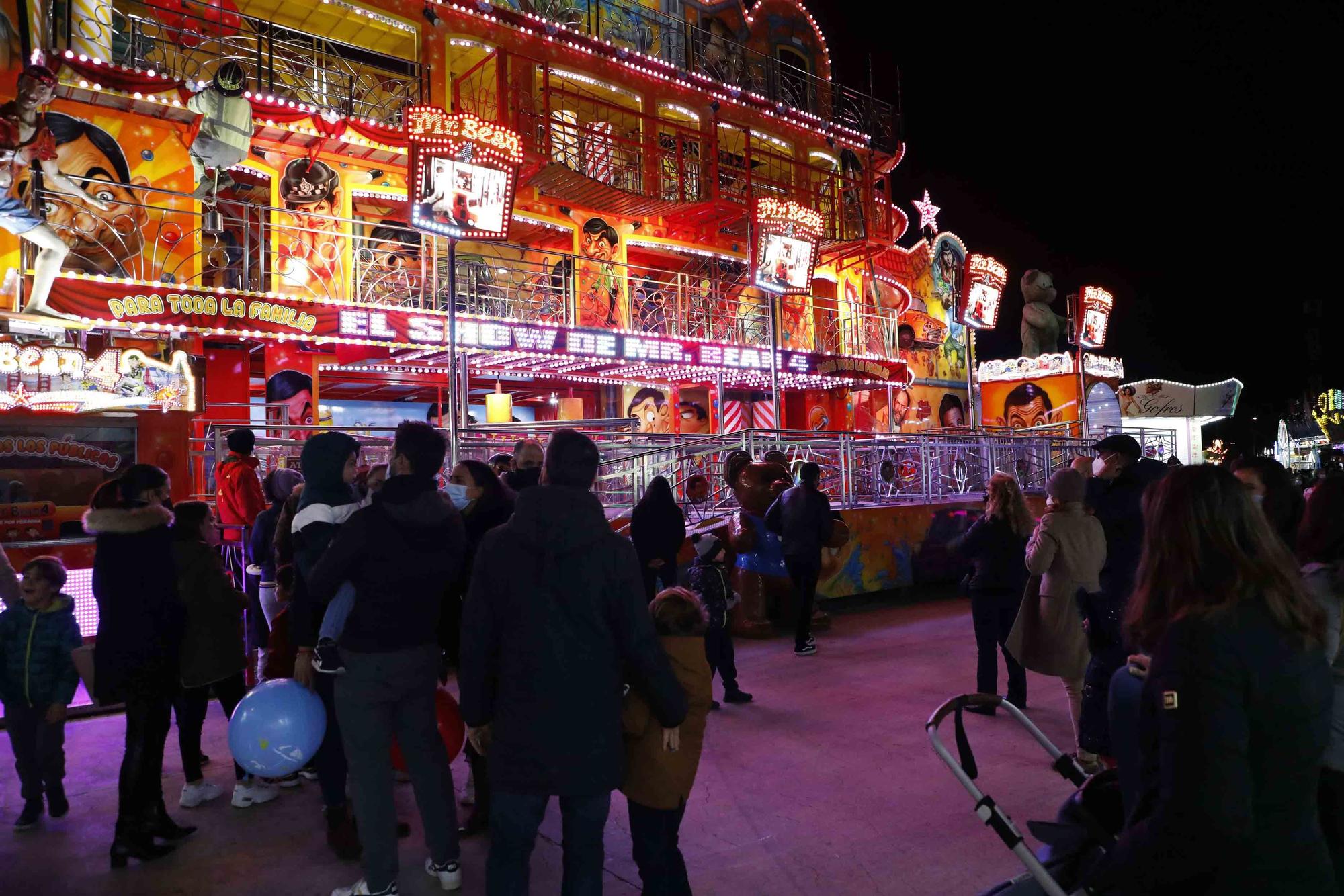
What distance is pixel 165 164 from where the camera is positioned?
530 inches

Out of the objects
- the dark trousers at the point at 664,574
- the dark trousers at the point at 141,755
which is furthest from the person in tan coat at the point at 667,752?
the dark trousers at the point at 664,574

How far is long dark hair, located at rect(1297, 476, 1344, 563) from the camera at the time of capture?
2.98 meters

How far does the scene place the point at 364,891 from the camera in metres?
3.81

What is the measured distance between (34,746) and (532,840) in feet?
11.4

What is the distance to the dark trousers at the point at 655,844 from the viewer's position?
3398 mm

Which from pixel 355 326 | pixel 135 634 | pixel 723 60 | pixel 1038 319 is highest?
pixel 723 60

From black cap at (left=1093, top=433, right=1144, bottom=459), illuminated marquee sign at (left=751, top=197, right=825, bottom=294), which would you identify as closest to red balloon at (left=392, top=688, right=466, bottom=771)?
black cap at (left=1093, top=433, right=1144, bottom=459)

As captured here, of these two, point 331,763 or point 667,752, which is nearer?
point 667,752

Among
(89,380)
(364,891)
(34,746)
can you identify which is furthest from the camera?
(89,380)

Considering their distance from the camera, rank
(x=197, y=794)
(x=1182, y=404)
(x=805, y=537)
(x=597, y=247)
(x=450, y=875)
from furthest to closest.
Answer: (x=1182, y=404), (x=597, y=247), (x=805, y=537), (x=197, y=794), (x=450, y=875)

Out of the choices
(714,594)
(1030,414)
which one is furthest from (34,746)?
(1030,414)

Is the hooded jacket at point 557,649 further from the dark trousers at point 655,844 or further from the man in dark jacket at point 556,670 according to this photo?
the dark trousers at point 655,844

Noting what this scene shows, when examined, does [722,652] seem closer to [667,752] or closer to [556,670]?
[667,752]

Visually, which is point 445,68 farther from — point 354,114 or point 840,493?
point 840,493
